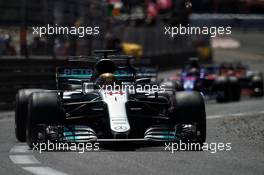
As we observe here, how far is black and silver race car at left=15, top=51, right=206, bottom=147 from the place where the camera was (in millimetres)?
10859

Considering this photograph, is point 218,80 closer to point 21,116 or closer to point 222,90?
point 222,90

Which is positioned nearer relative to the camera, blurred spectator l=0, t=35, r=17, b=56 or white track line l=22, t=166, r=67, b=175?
white track line l=22, t=166, r=67, b=175

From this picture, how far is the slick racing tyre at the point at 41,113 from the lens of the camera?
10883mm

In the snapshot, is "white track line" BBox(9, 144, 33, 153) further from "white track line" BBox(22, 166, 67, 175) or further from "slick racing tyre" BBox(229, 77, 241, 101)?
"slick racing tyre" BBox(229, 77, 241, 101)

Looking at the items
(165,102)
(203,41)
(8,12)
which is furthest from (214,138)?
(203,41)

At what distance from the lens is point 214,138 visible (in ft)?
41.4

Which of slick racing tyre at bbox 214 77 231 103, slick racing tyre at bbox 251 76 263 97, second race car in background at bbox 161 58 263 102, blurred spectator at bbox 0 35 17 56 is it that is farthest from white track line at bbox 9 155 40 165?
slick racing tyre at bbox 251 76 263 97

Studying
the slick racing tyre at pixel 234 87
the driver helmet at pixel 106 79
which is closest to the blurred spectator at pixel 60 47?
the slick racing tyre at pixel 234 87

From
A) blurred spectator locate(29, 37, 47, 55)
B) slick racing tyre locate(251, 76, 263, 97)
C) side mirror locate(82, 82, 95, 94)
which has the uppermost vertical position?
side mirror locate(82, 82, 95, 94)

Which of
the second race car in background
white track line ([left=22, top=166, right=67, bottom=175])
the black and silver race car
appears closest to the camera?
white track line ([left=22, top=166, right=67, bottom=175])

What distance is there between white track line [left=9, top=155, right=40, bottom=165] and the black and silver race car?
0.86 metres

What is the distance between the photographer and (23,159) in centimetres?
968

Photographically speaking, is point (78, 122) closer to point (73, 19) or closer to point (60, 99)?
point (60, 99)

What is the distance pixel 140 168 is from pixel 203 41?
46627 millimetres
